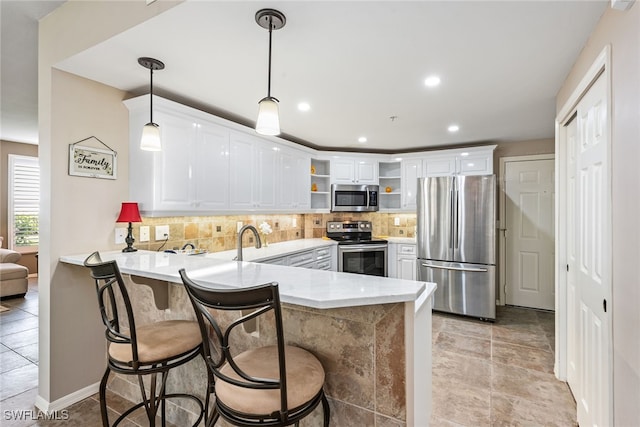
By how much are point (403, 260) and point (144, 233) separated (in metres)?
3.46

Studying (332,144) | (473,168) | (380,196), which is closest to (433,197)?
(473,168)

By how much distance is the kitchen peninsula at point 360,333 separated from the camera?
1.26 metres

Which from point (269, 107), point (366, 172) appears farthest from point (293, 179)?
point (269, 107)

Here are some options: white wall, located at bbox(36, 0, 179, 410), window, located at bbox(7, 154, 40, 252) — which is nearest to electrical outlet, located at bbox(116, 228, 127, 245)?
white wall, located at bbox(36, 0, 179, 410)

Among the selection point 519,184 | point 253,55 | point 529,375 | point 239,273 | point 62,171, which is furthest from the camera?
point 519,184

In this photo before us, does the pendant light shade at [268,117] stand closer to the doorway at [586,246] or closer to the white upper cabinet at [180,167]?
the white upper cabinet at [180,167]

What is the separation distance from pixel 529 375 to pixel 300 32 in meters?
3.09

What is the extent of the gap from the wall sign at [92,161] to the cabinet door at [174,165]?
0.33 metres

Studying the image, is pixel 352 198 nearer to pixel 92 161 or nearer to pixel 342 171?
pixel 342 171

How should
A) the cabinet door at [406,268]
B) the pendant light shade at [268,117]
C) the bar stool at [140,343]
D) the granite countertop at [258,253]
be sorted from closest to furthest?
the bar stool at [140,343]
the pendant light shade at [268,117]
the granite countertop at [258,253]
the cabinet door at [406,268]

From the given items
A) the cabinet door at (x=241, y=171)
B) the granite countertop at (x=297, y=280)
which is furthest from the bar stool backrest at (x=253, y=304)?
the cabinet door at (x=241, y=171)

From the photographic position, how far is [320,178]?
500 centimetres

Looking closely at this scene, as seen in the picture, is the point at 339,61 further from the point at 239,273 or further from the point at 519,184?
the point at 519,184

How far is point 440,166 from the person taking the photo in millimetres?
4594
